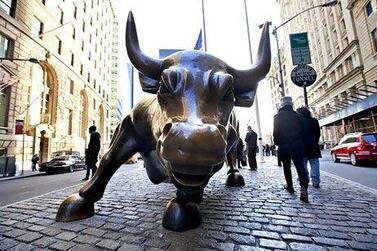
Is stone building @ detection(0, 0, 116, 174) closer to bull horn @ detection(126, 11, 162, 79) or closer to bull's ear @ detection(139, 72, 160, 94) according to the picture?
bull horn @ detection(126, 11, 162, 79)

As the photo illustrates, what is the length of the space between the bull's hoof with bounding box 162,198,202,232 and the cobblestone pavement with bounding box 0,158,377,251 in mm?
95

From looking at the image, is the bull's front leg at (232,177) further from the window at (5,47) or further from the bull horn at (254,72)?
the window at (5,47)

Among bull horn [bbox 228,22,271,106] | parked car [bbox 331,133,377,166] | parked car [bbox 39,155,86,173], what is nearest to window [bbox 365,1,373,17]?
parked car [bbox 331,133,377,166]

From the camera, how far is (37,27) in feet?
76.4

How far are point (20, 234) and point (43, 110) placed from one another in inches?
1010

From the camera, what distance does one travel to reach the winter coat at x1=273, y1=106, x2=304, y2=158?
4.78 m

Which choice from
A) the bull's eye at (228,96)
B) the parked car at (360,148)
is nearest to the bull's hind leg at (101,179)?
the bull's eye at (228,96)

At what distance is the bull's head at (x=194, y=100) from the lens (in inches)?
70.4

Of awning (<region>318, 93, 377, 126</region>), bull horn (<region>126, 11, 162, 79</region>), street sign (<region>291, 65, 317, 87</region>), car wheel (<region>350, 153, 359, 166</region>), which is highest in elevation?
awning (<region>318, 93, 377, 126</region>)

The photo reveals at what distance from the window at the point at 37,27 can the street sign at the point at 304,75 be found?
24318 mm

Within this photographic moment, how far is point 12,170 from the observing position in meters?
15.5

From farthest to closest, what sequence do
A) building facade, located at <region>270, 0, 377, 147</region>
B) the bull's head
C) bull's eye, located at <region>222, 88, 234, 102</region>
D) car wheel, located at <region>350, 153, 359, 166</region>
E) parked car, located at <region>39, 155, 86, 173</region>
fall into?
1. building facade, located at <region>270, 0, 377, 147</region>
2. parked car, located at <region>39, 155, 86, 173</region>
3. car wheel, located at <region>350, 153, 359, 166</region>
4. bull's eye, located at <region>222, 88, 234, 102</region>
5. the bull's head

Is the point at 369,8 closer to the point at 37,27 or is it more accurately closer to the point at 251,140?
the point at 251,140

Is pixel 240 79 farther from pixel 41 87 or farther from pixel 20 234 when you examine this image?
pixel 41 87
